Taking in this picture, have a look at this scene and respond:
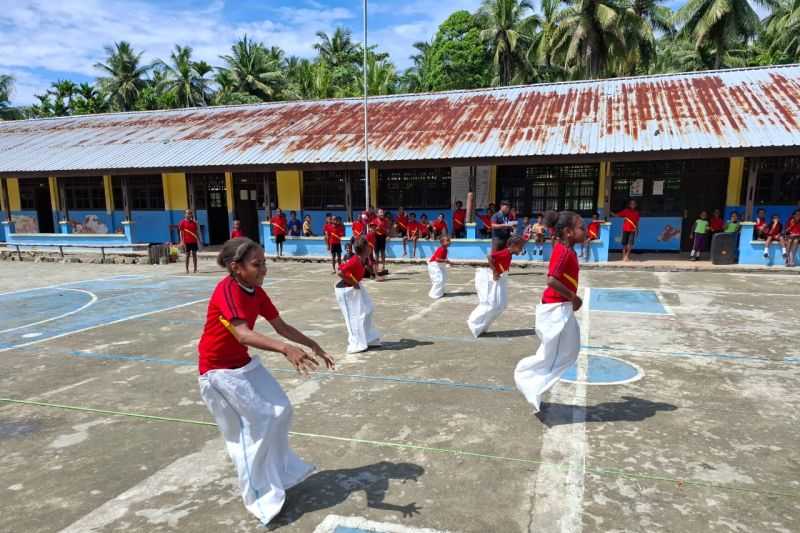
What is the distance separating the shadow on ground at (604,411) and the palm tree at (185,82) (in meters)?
40.0

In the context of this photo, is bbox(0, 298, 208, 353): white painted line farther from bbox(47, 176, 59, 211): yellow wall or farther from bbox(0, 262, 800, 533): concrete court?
bbox(47, 176, 59, 211): yellow wall

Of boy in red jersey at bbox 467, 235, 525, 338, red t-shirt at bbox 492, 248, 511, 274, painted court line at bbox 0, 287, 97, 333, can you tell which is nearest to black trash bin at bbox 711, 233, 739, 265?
boy in red jersey at bbox 467, 235, 525, 338

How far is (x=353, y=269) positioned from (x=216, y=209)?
50.4 ft

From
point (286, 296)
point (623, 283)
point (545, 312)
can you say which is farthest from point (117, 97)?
point (545, 312)

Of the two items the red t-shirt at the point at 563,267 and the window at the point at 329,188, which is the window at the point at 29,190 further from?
the red t-shirt at the point at 563,267

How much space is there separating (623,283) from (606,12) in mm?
19709

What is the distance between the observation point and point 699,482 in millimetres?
3486

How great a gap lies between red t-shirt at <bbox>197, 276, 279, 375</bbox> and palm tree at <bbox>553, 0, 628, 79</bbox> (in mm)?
27754

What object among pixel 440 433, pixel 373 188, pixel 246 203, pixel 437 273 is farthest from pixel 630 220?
pixel 246 203

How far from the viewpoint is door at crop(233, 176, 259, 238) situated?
19.7 m

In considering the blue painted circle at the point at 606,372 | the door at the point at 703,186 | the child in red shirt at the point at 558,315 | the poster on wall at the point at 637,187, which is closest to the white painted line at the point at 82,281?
the blue painted circle at the point at 606,372

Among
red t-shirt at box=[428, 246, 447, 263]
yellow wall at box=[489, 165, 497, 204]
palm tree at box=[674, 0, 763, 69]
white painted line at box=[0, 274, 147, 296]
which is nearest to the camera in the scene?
red t-shirt at box=[428, 246, 447, 263]

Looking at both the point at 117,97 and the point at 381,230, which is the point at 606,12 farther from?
the point at 117,97

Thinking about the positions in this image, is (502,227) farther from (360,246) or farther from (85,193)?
(85,193)
